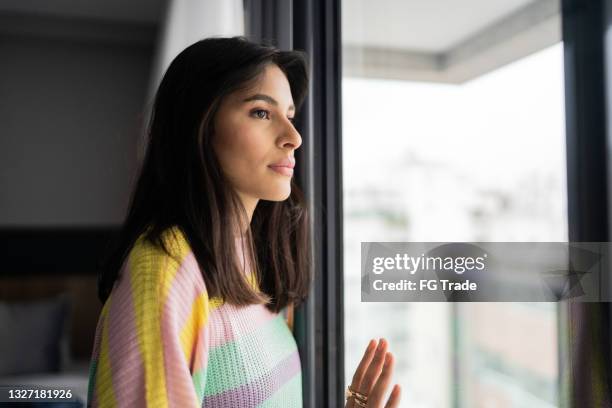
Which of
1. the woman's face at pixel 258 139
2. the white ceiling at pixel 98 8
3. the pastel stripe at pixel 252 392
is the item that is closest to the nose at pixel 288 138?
the woman's face at pixel 258 139

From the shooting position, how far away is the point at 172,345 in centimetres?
36

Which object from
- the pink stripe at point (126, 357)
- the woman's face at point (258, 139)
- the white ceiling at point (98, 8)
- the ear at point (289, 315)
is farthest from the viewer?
the white ceiling at point (98, 8)

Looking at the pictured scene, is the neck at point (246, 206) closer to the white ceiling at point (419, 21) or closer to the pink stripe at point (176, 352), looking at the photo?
the pink stripe at point (176, 352)

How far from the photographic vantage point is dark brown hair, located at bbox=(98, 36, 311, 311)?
0.44 metres

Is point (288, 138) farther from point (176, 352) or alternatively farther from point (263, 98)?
point (176, 352)

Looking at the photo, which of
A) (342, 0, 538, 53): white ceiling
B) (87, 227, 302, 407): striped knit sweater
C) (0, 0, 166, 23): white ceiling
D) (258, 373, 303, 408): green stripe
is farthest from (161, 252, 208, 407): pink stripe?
(0, 0, 166, 23): white ceiling

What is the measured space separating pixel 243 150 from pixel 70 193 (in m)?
1.46

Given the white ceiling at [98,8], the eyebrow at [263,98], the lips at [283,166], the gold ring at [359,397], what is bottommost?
the gold ring at [359,397]

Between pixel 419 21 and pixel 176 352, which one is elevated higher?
pixel 419 21

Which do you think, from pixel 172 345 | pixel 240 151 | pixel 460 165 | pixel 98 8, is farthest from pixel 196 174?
pixel 98 8

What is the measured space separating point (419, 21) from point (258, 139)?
0.22 m

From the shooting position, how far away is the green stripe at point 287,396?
0.46 m

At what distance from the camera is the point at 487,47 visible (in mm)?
460

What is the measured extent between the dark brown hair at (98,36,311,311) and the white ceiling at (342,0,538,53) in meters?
0.15
